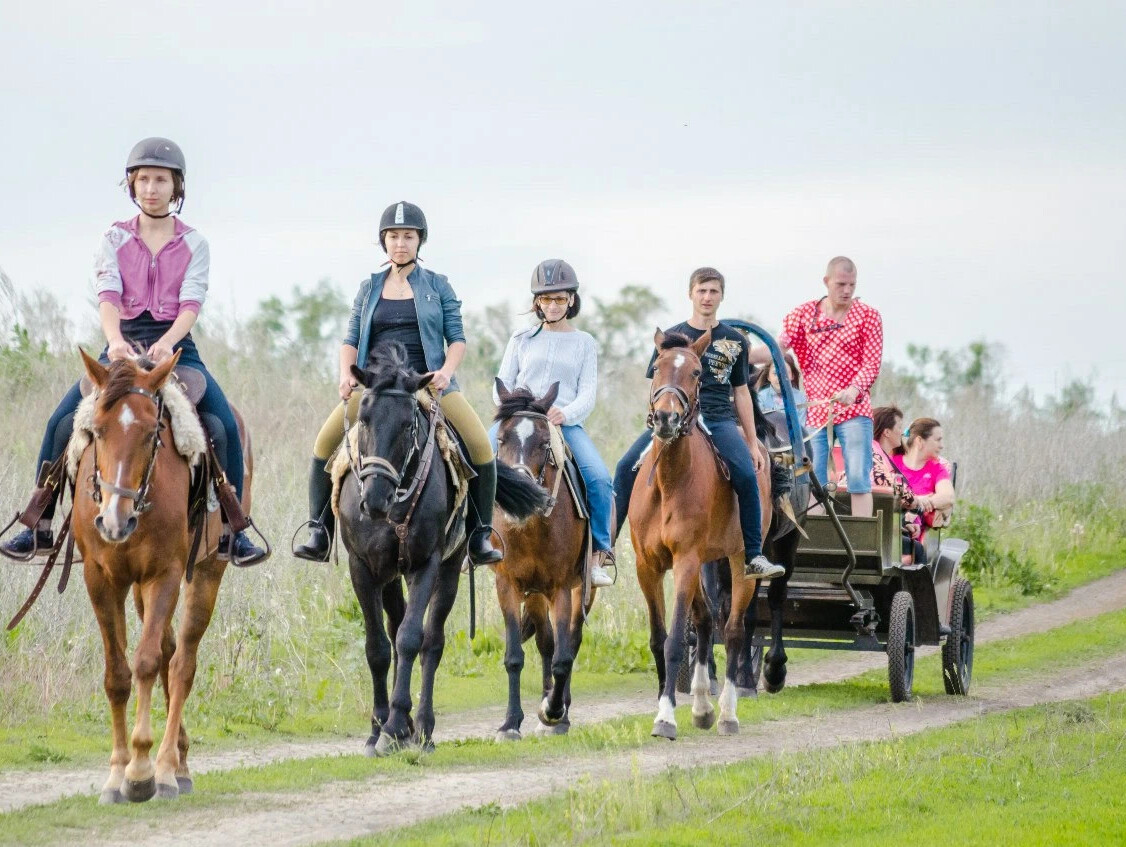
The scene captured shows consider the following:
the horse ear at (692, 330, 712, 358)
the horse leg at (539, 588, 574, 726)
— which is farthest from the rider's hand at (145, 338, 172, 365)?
the horse ear at (692, 330, 712, 358)

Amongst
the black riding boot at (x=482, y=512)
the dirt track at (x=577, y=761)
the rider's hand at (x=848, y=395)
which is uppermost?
the rider's hand at (x=848, y=395)

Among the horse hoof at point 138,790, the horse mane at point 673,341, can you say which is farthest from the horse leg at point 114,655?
the horse mane at point 673,341

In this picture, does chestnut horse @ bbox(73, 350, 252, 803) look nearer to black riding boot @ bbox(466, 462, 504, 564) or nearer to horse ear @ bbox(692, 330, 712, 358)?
black riding boot @ bbox(466, 462, 504, 564)

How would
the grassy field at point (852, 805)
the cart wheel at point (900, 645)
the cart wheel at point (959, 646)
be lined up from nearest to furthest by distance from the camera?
the grassy field at point (852, 805) → the cart wheel at point (900, 645) → the cart wheel at point (959, 646)

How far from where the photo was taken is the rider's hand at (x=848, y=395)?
12492 millimetres

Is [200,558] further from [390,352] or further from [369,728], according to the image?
[369,728]

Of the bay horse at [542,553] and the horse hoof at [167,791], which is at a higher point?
the bay horse at [542,553]

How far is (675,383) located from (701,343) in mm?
434

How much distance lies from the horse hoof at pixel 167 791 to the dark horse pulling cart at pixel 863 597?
5889 mm

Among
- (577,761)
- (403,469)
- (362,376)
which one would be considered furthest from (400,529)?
(577,761)

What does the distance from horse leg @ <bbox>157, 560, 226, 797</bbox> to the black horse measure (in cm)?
88

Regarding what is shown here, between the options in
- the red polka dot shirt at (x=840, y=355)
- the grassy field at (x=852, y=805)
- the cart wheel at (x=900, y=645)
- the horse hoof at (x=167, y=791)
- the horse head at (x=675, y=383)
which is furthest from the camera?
the red polka dot shirt at (x=840, y=355)

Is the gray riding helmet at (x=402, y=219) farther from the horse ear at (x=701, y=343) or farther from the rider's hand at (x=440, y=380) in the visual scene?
the horse ear at (x=701, y=343)

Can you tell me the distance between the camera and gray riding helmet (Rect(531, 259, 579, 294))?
11.1 m
